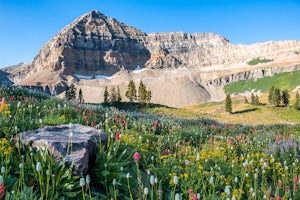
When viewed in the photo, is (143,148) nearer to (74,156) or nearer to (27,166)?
(74,156)

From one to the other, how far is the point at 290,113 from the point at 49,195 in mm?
70663

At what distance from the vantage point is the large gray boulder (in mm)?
4430

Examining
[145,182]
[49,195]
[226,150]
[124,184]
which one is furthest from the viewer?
[226,150]

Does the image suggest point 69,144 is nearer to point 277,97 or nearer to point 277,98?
point 277,98

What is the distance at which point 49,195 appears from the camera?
12.8 feet

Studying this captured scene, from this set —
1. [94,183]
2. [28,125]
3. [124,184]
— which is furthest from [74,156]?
[28,125]

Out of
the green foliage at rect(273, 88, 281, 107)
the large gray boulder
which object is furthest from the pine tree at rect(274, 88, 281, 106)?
the large gray boulder

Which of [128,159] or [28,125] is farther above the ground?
[28,125]

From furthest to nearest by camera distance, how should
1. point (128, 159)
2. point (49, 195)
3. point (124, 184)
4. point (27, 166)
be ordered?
point (128, 159)
point (124, 184)
point (27, 166)
point (49, 195)

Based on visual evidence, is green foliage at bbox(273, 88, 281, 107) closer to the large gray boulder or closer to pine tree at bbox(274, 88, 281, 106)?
pine tree at bbox(274, 88, 281, 106)

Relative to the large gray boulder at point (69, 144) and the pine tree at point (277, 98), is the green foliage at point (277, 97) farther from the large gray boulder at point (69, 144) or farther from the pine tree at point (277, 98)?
the large gray boulder at point (69, 144)

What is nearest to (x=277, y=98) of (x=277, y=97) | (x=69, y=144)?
(x=277, y=97)

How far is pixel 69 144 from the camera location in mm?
4660

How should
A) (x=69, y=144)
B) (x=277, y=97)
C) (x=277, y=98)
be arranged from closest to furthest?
(x=69, y=144) < (x=277, y=98) < (x=277, y=97)
